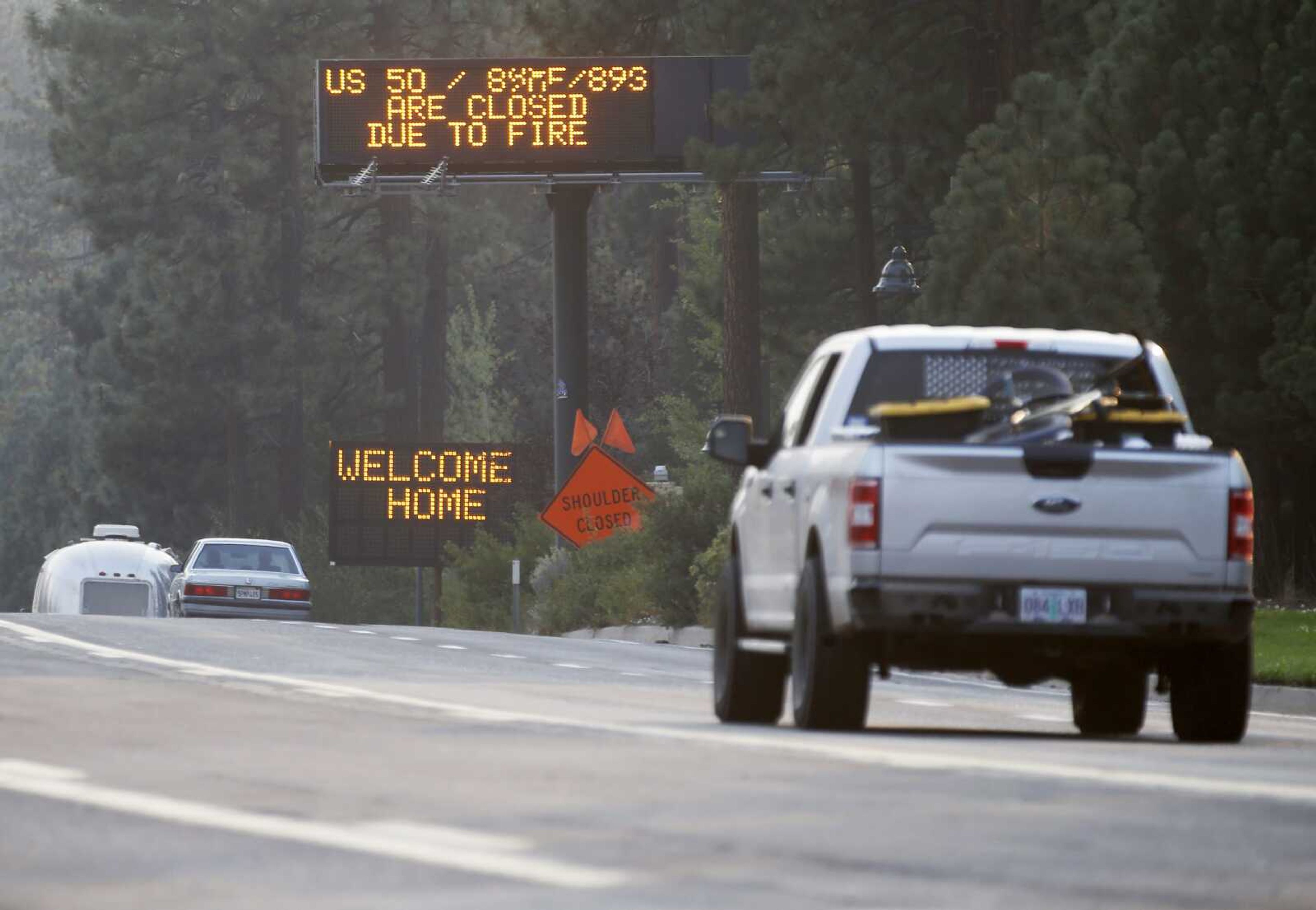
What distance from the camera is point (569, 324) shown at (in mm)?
49688

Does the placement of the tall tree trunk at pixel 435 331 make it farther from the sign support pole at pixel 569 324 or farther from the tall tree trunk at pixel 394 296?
the sign support pole at pixel 569 324

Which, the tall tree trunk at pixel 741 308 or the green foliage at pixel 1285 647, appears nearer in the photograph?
the green foliage at pixel 1285 647

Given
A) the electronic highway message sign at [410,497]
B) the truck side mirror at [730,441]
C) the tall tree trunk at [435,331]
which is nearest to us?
the truck side mirror at [730,441]

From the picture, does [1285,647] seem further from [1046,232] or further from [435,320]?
[435,320]

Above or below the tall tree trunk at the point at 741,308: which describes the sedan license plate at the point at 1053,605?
below

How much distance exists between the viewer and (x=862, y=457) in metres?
14.9

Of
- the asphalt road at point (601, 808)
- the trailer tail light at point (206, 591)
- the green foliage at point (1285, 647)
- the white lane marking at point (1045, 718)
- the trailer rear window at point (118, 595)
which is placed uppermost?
the asphalt road at point (601, 808)

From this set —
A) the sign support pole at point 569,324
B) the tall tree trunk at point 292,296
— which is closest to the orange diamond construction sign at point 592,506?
the sign support pole at point 569,324

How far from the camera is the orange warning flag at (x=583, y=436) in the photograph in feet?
155

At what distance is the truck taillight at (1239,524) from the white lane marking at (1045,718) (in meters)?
3.65

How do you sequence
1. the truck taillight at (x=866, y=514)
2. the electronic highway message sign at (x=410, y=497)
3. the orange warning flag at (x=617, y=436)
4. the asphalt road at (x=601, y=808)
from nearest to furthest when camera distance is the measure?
1. the asphalt road at (x=601, y=808)
2. the truck taillight at (x=866, y=514)
3. the orange warning flag at (x=617, y=436)
4. the electronic highway message sign at (x=410, y=497)

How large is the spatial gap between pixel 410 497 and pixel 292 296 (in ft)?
114

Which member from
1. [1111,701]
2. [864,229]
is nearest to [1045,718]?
[1111,701]

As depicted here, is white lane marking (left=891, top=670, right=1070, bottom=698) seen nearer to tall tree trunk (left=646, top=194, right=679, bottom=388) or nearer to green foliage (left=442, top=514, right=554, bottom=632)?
green foliage (left=442, top=514, right=554, bottom=632)
